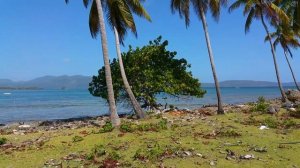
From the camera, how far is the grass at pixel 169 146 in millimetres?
13555

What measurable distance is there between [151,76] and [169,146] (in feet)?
40.0

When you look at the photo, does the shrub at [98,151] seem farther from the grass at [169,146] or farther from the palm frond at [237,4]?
the palm frond at [237,4]

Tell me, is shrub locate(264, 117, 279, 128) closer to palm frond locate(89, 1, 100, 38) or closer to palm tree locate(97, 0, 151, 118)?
palm tree locate(97, 0, 151, 118)

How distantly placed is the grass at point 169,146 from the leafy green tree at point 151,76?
24.0ft

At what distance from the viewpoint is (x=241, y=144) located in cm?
1554

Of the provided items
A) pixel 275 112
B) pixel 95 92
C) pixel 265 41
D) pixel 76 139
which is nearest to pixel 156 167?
pixel 76 139

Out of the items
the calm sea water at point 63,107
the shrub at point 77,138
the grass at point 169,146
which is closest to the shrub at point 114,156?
the grass at point 169,146

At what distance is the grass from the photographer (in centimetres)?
1355

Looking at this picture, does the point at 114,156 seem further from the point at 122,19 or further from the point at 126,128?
the point at 122,19

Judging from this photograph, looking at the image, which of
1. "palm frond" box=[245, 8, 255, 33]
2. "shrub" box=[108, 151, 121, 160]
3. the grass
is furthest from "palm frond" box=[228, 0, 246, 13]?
"shrub" box=[108, 151, 121, 160]

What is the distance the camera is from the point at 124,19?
23.3 meters

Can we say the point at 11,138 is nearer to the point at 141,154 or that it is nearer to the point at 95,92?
the point at 141,154

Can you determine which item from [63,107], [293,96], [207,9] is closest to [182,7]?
[207,9]

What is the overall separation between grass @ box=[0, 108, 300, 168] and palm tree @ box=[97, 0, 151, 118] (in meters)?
3.33
